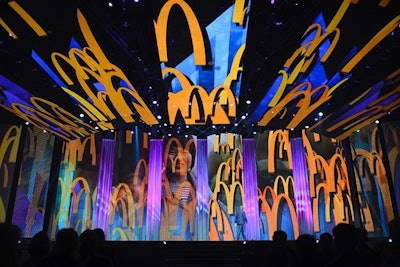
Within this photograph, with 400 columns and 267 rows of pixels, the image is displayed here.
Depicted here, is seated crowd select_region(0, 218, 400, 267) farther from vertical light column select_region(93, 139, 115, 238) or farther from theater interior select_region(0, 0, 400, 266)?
vertical light column select_region(93, 139, 115, 238)

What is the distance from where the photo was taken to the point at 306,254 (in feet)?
7.52

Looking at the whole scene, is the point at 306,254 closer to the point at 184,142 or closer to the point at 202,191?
the point at 202,191

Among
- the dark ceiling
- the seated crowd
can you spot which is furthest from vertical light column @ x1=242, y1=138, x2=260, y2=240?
the seated crowd

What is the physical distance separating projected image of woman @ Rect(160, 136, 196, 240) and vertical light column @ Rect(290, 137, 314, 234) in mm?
3497

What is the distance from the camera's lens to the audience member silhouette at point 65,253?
6.00 ft

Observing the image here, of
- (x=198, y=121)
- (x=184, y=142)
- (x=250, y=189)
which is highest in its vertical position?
(x=198, y=121)

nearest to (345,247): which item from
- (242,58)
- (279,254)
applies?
(279,254)

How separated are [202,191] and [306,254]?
8979 millimetres

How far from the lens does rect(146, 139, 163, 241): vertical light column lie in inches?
423

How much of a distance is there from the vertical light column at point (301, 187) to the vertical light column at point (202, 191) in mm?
3037

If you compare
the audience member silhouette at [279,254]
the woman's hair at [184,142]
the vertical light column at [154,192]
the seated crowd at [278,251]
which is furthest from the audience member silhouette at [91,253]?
the woman's hair at [184,142]

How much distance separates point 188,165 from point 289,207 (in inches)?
146

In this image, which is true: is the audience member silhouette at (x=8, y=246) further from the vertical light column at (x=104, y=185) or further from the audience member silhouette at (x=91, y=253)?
the vertical light column at (x=104, y=185)

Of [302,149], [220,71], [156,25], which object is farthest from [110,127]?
[302,149]
